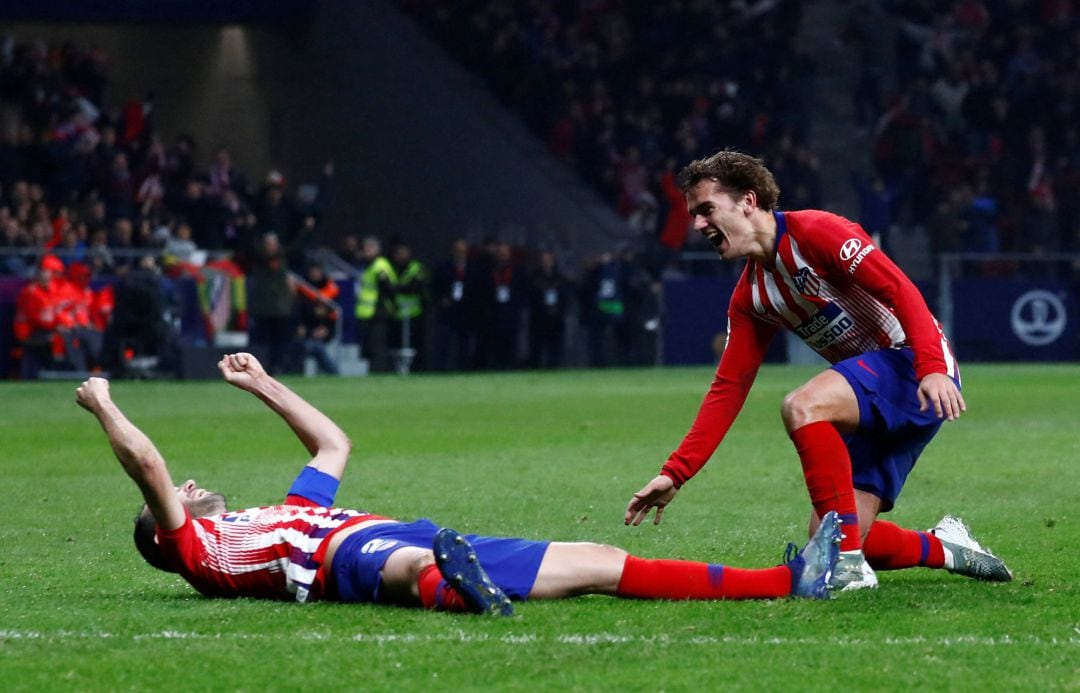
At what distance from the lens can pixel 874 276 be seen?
6.07m

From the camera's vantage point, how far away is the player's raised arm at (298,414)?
636 cm

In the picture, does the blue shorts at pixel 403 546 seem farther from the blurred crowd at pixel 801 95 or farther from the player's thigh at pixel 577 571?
the blurred crowd at pixel 801 95

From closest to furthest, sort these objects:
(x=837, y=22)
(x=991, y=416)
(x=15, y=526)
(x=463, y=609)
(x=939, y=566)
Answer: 1. (x=463, y=609)
2. (x=939, y=566)
3. (x=15, y=526)
4. (x=991, y=416)
5. (x=837, y=22)

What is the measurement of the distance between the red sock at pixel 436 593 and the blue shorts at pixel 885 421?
1.57 m

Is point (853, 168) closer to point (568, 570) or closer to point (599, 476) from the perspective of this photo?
point (599, 476)

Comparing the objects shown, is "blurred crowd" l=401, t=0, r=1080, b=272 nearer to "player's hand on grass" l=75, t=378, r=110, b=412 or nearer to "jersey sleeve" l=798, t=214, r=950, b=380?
"jersey sleeve" l=798, t=214, r=950, b=380

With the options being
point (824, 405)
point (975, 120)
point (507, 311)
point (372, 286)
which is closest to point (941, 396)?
point (824, 405)

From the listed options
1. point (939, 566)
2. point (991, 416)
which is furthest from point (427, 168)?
point (939, 566)

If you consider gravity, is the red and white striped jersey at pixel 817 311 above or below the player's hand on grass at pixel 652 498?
above

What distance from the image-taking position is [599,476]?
35.2 ft

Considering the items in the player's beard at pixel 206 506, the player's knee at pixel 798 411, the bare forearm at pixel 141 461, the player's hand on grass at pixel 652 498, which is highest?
the player's knee at pixel 798 411

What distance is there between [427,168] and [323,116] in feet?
7.26

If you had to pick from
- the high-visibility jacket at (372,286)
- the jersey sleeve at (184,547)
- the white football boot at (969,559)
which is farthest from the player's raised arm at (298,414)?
the high-visibility jacket at (372,286)

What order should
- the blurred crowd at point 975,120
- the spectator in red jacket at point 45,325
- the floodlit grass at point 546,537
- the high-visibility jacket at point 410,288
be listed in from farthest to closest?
the blurred crowd at point 975,120
the high-visibility jacket at point 410,288
the spectator in red jacket at point 45,325
the floodlit grass at point 546,537
